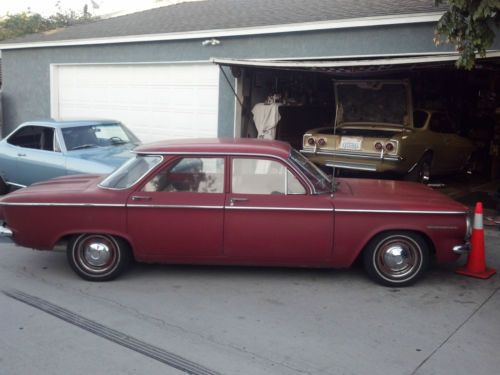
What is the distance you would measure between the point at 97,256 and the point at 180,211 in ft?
3.29

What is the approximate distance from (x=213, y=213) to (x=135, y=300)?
43.2 inches

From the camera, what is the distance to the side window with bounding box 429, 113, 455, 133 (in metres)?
10.6

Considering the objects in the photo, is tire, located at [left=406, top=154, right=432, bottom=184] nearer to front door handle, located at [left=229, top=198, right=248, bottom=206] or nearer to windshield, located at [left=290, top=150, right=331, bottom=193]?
windshield, located at [left=290, top=150, right=331, bottom=193]

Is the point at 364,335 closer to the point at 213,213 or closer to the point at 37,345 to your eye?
the point at 213,213

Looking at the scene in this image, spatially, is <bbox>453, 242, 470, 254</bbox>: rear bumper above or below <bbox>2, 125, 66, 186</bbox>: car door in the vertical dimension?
below

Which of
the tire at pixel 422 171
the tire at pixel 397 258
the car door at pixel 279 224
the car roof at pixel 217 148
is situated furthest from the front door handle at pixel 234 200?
the tire at pixel 422 171

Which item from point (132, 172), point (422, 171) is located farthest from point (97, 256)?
point (422, 171)

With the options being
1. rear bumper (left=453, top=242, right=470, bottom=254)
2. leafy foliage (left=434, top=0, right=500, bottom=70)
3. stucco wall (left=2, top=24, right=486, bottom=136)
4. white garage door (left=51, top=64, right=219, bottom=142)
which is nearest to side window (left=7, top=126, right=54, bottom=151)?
white garage door (left=51, top=64, right=219, bottom=142)

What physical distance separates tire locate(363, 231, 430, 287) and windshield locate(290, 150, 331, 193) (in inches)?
28.5

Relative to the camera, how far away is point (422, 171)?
1030 centimetres

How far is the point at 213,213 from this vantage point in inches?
213

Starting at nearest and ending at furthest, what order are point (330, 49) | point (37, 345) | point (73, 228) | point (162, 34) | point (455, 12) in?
point (37, 345), point (73, 228), point (455, 12), point (330, 49), point (162, 34)

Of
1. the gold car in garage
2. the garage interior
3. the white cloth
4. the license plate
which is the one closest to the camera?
the gold car in garage

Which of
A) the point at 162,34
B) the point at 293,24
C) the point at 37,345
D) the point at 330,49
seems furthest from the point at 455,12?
the point at 162,34
